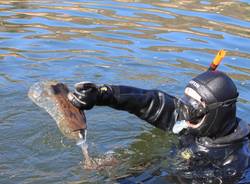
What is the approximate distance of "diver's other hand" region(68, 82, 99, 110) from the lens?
13.8 feet

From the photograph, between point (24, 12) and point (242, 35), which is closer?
point (242, 35)

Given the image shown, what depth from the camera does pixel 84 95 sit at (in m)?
4.21

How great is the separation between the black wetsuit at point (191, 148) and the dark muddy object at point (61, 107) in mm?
236

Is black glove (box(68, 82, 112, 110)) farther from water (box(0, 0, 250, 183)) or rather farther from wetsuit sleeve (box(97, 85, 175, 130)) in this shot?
water (box(0, 0, 250, 183))

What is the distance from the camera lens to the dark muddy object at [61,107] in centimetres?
446

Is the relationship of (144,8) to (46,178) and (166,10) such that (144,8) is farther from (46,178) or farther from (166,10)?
(46,178)

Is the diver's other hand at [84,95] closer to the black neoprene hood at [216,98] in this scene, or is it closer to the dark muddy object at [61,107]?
the dark muddy object at [61,107]

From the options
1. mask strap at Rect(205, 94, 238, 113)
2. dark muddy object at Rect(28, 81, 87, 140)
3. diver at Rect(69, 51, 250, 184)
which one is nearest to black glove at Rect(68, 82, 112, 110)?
diver at Rect(69, 51, 250, 184)

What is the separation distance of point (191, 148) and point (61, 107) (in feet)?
3.41

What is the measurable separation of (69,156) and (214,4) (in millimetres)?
7587

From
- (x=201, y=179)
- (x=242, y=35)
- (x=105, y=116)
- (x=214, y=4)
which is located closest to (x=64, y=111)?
(x=201, y=179)

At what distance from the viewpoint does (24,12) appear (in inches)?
434

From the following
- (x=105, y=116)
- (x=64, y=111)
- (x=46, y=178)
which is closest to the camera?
(x=64, y=111)

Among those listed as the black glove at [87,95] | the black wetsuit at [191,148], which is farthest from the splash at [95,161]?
the black glove at [87,95]
